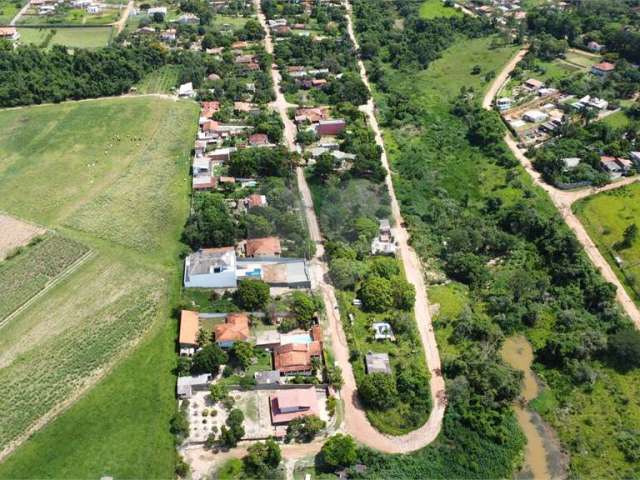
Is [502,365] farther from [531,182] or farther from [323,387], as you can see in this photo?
[531,182]

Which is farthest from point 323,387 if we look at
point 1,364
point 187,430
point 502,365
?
point 1,364

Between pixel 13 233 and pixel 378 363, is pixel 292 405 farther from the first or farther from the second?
pixel 13 233

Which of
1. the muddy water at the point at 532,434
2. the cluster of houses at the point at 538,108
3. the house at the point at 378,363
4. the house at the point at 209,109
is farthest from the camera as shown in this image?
the house at the point at 209,109

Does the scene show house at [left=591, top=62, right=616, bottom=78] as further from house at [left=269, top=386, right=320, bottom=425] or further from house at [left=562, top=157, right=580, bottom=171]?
house at [left=269, top=386, right=320, bottom=425]

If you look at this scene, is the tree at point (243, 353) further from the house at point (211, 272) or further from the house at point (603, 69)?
the house at point (603, 69)

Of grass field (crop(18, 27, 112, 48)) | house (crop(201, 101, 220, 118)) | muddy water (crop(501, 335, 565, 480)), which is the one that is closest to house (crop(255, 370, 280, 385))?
muddy water (crop(501, 335, 565, 480))

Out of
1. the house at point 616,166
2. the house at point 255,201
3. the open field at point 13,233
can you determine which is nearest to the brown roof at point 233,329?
the house at point 255,201

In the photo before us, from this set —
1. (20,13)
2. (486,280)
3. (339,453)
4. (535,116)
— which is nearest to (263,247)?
(486,280)
